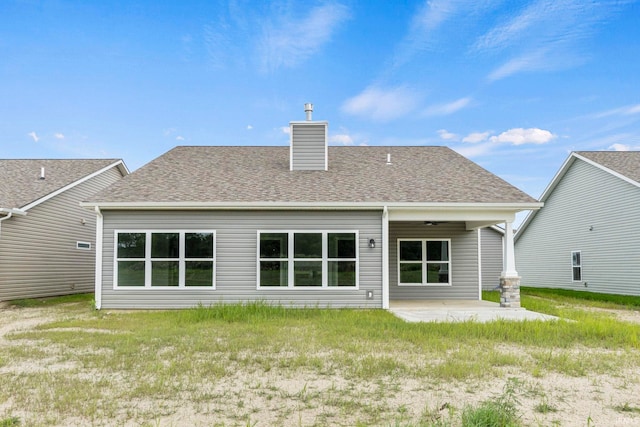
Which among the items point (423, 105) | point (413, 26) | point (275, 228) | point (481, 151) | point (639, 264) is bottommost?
point (639, 264)

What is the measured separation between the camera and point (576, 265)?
18.7m

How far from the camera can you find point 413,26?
1589 cm

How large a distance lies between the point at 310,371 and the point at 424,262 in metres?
9.38

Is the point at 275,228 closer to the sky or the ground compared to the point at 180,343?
closer to the sky

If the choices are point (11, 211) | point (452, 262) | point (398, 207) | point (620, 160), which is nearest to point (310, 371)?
point (398, 207)

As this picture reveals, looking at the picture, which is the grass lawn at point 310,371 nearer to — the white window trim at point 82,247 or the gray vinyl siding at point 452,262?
the gray vinyl siding at point 452,262

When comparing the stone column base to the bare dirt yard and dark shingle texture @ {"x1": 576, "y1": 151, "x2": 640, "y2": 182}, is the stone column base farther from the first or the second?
dark shingle texture @ {"x1": 576, "y1": 151, "x2": 640, "y2": 182}

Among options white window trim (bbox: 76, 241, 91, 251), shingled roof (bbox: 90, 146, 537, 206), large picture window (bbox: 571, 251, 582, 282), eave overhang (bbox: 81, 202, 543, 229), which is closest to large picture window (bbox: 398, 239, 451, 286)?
shingled roof (bbox: 90, 146, 537, 206)

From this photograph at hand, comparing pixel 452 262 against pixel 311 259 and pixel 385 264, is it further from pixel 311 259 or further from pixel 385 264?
pixel 311 259

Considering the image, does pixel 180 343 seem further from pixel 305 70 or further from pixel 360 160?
pixel 305 70

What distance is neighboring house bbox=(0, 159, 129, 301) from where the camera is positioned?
13672 millimetres

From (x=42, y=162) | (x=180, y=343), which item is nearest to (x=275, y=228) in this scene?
(x=180, y=343)

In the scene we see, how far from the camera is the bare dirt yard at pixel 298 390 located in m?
4.13

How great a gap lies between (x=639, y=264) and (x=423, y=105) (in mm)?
9500
